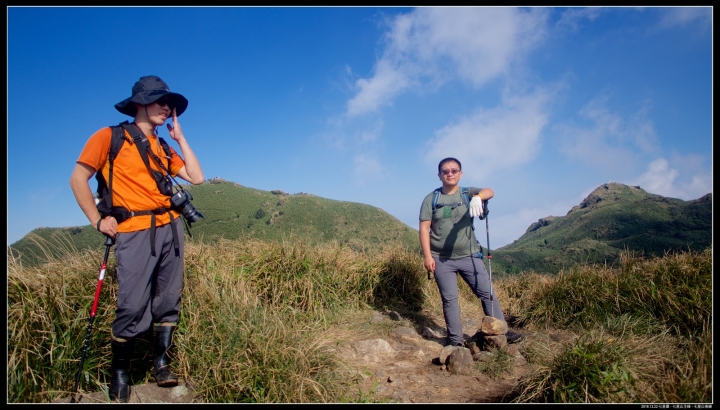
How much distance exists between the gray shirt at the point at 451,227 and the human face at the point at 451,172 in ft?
0.65

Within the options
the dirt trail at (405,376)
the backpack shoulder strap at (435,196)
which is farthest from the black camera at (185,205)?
the backpack shoulder strap at (435,196)

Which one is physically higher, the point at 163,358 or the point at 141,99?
the point at 141,99

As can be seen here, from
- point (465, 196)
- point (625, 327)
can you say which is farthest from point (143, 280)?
point (625, 327)

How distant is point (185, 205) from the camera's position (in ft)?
10.6

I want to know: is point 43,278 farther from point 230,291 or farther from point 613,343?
point 613,343

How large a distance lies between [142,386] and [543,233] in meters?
33.6

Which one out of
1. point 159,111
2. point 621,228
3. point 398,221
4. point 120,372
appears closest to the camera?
point 120,372

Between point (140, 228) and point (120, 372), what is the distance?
43.7 inches

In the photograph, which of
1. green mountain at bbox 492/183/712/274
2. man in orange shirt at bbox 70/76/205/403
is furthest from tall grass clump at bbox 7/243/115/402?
green mountain at bbox 492/183/712/274

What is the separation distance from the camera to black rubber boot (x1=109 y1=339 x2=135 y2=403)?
9.32 feet

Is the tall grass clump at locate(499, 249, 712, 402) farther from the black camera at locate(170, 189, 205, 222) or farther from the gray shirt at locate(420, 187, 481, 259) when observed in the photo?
the black camera at locate(170, 189, 205, 222)

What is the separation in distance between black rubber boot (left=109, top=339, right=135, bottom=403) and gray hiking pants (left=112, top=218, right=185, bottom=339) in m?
0.09

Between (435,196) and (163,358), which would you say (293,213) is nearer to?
(435,196)

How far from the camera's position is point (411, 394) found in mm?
3430
